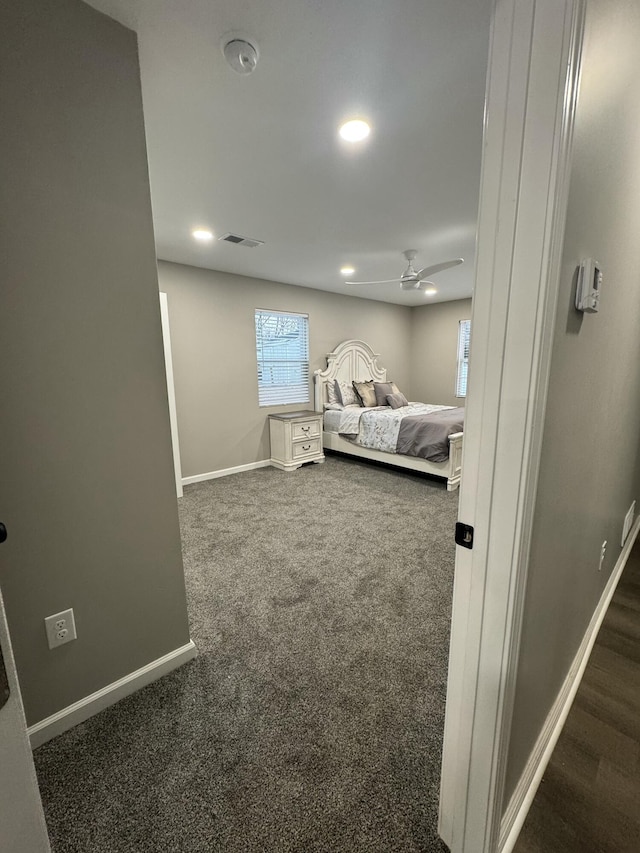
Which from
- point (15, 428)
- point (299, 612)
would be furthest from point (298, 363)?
point (15, 428)

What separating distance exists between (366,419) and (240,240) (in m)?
2.52

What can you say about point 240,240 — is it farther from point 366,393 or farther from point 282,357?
point 366,393

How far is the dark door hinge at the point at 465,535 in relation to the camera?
2.60 feet

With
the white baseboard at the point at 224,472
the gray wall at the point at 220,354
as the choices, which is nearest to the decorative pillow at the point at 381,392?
the gray wall at the point at 220,354

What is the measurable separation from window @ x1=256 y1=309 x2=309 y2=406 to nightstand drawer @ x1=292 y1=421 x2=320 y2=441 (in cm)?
54

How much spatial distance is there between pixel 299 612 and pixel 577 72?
218 centimetres

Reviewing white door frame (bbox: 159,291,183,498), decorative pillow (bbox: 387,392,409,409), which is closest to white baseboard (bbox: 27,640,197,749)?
white door frame (bbox: 159,291,183,498)

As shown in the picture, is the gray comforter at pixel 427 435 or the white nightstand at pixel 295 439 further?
the white nightstand at pixel 295 439

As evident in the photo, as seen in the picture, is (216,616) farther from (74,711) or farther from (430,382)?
(430,382)

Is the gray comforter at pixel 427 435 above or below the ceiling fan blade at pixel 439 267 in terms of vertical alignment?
below

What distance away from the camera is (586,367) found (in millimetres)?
997

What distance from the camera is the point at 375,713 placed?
1.39 metres

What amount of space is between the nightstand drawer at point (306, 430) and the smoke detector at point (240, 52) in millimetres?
3452

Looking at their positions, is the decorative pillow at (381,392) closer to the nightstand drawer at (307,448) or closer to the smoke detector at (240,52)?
the nightstand drawer at (307,448)
